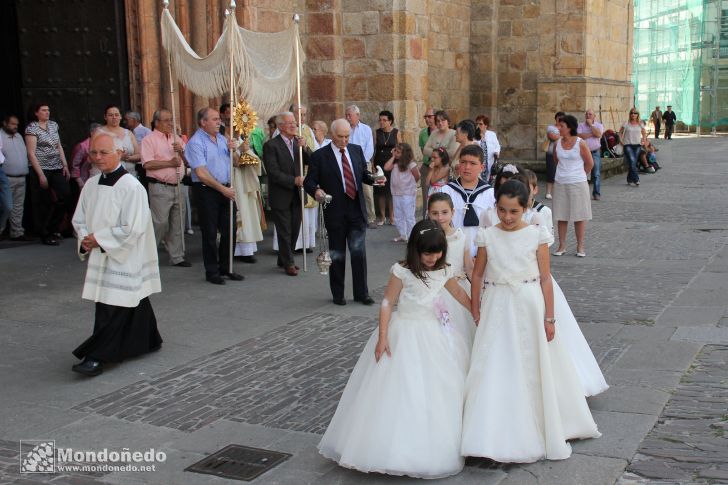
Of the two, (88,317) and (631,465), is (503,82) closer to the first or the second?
(88,317)

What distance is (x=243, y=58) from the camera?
32.9 ft

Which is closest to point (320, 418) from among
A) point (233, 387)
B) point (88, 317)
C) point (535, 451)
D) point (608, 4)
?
point (233, 387)

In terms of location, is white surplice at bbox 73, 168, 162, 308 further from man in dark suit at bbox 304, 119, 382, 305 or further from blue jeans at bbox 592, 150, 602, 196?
blue jeans at bbox 592, 150, 602, 196

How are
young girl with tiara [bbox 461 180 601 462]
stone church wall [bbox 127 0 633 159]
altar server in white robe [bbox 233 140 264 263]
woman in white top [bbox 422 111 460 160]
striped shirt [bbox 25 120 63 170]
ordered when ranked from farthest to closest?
stone church wall [bbox 127 0 633 159] < woman in white top [bbox 422 111 460 160] < striped shirt [bbox 25 120 63 170] < altar server in white robe [bbox 233 140 264 263] < young girl with tiara [bbox 461 180 601 462]

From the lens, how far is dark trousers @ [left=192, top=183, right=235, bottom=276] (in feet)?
32.1

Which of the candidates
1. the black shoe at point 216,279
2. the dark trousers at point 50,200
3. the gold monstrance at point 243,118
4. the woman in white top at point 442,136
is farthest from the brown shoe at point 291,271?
the dark trousers at point 50,200

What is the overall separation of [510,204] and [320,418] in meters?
1.77

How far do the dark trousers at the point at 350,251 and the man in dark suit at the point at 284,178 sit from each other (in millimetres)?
1468

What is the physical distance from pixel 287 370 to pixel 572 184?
597cm

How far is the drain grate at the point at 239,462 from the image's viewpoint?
4793 millimetres

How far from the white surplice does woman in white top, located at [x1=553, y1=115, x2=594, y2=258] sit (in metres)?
6.25

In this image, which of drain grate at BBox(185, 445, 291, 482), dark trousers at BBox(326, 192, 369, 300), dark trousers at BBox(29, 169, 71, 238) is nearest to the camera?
drain grate at BBox(185, 445, 291, 482)

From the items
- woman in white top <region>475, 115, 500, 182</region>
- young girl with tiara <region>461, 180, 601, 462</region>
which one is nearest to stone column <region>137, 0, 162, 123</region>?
woman in white top <region>475, 115, 500, 182</region>

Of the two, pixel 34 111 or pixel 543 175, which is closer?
pixel 34 111
